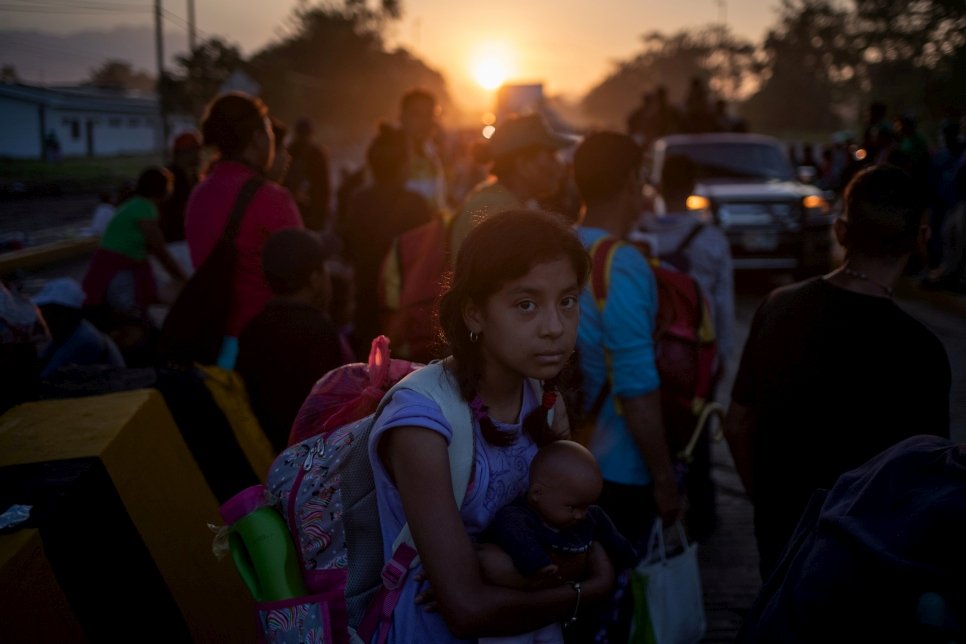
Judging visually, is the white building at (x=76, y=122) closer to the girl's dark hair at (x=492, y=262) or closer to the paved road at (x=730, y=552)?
the paved road at (x=730, y=552)

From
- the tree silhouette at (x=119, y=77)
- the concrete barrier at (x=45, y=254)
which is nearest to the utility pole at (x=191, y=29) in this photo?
the tree silhouette at (x=119, y=77)

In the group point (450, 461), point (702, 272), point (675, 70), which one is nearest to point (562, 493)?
point (450, 461)

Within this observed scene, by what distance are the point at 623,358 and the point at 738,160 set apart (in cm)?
1262

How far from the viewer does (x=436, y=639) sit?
2.01 meters

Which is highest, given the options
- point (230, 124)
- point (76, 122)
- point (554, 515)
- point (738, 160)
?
point (230, 124)

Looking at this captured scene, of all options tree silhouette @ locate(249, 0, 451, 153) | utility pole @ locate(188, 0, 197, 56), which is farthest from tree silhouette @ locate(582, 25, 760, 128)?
utility pole @ locate(188, 0, 197, 56)

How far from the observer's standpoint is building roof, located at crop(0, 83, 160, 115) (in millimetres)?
7695

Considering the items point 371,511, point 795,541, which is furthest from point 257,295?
point 795,541

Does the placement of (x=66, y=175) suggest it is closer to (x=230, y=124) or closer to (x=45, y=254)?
(x=45, y=254)

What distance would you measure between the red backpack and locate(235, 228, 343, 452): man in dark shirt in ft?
3.68

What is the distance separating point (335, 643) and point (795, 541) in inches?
42.1

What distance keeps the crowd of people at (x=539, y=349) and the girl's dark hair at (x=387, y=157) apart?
0.02m

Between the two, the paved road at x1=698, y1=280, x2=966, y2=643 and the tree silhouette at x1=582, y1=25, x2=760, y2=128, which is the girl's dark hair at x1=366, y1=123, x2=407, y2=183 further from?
the tree silhouette at x1=582, y1=25, x2=760, y2=128

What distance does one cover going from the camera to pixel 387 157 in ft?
21.4
